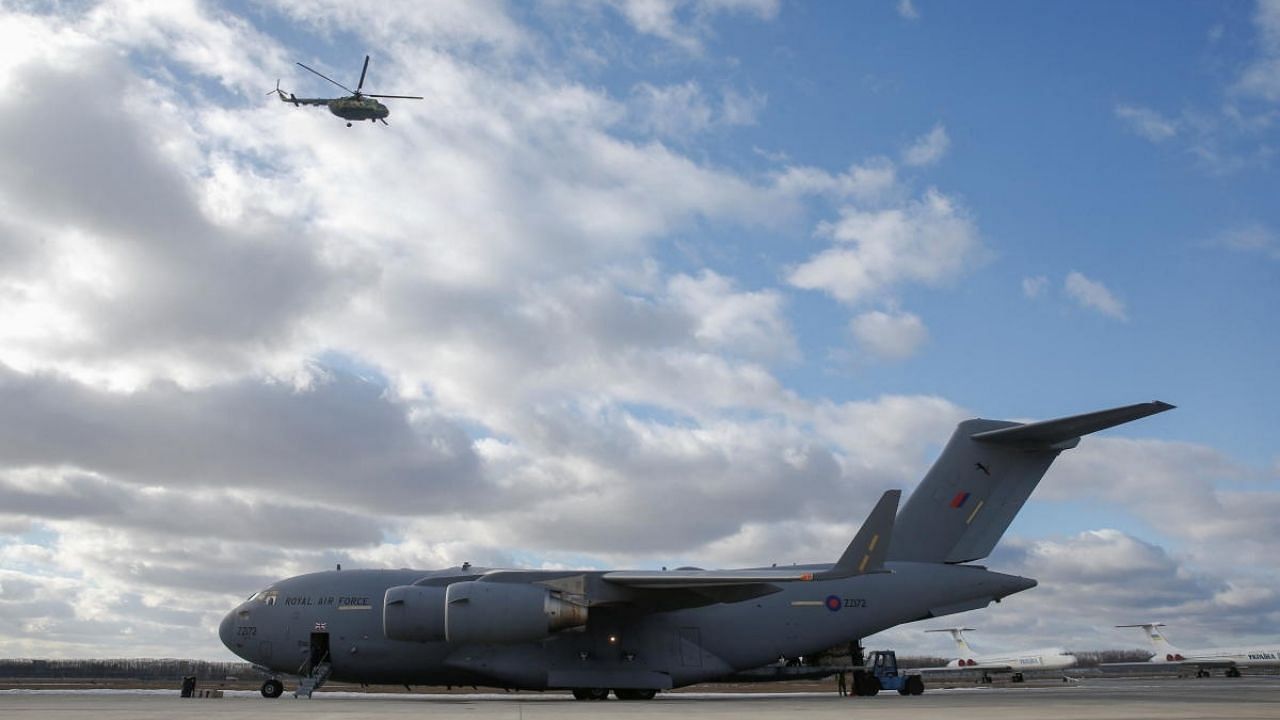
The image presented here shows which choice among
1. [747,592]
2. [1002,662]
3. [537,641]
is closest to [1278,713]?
[747,592]

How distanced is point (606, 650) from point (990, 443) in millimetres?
9016

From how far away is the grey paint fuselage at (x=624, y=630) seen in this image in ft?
64.8

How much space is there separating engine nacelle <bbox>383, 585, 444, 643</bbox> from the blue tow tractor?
8.87 m

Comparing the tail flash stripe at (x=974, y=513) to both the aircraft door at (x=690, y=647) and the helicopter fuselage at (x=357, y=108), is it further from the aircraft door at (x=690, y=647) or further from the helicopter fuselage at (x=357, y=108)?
the helicopter fuselage at (x=357, y=108)

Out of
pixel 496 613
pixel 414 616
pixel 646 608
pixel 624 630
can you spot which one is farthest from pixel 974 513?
pixel 414 616

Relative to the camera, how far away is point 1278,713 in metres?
11.0

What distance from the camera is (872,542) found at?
17.0 meters

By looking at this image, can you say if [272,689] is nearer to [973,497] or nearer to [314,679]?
[314,679]

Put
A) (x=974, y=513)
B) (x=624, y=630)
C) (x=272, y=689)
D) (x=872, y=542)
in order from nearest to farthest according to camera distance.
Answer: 1. (x=872, y=542)
2. (x=272, y=689)
3. (x=624, y=630)
4. (x=974, y=513)

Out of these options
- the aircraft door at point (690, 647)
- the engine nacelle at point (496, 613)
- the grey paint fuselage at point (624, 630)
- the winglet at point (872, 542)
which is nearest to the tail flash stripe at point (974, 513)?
the grey paint fuselage at point (624, 630)

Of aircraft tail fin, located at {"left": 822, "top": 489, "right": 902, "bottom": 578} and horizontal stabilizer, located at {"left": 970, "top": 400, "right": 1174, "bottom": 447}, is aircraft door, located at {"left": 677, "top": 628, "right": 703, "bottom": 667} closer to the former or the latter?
aircraft tail fin, located at {"left": 822, "top": 489, "right": 902, "bottom": 578}

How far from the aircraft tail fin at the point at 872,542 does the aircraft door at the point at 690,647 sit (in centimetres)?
417

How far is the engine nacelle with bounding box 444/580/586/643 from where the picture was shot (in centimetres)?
1816

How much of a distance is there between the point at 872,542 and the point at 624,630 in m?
5.69
